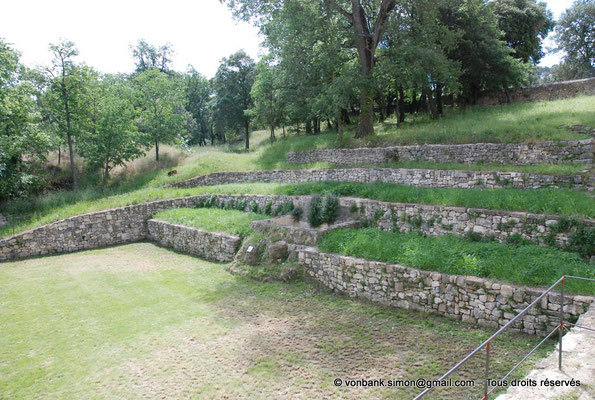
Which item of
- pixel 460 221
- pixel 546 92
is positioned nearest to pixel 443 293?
pixel 460 221

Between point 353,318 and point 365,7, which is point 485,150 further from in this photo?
point 365,7

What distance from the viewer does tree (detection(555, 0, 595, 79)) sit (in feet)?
111

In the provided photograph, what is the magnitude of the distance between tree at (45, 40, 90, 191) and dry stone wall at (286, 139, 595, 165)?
47.1ft

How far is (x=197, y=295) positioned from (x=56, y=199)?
44.5 ft

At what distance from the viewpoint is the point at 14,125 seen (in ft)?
55.7

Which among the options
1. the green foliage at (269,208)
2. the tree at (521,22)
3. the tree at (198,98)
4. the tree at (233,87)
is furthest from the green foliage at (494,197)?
the tree at (198,98)

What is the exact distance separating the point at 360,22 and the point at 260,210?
1242 centimetres

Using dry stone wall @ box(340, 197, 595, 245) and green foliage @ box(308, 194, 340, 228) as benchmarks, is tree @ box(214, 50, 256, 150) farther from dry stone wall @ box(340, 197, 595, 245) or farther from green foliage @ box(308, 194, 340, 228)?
dry stone wall @ box(340, 197, 595, 245)

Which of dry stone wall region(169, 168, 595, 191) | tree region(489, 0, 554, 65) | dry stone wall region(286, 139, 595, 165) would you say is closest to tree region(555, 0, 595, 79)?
tree region(489, 0, 554, 65)

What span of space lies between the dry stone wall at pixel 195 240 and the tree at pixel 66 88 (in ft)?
27.7

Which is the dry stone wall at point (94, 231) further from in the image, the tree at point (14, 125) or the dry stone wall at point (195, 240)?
the tree at point (14, 125)

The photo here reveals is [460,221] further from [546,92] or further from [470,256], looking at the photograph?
[546,92]

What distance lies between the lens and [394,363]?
586 centimetres

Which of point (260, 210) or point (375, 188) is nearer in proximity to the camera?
point (375, 188)
